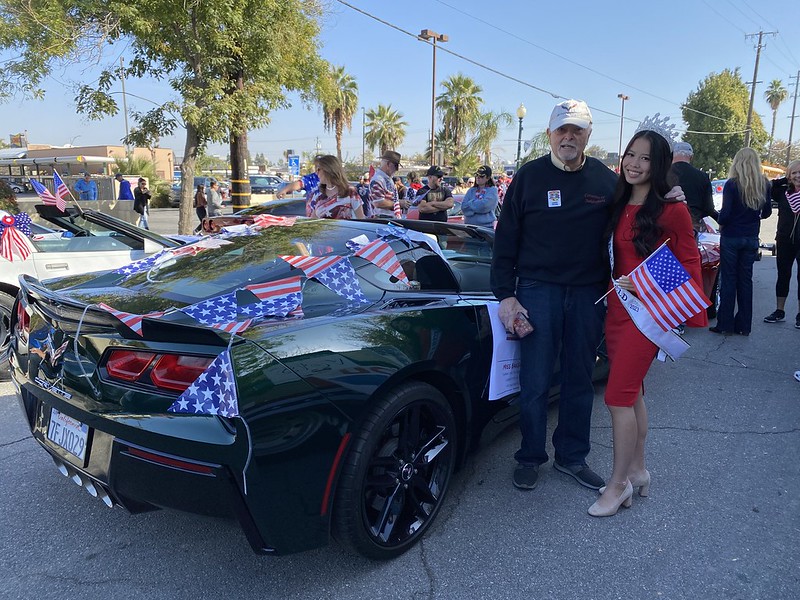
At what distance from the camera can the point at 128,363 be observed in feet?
6.59

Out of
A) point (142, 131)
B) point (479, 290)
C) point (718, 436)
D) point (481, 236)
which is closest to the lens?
point (479, 290)

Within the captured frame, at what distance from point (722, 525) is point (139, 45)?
10719 millimetres

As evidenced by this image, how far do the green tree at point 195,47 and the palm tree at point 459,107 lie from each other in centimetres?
3455

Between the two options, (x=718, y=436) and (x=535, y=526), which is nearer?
(x=535, y=526)

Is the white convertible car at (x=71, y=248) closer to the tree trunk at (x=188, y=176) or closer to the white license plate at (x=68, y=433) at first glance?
the white license plate at (x=68, y=433)

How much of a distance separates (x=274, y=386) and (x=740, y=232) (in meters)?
5.44

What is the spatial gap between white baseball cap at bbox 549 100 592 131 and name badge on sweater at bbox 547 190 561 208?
0.29 meters

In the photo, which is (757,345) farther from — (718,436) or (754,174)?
(718,436)

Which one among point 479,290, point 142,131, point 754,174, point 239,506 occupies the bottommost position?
point 239,506

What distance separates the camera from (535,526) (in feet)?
8.69

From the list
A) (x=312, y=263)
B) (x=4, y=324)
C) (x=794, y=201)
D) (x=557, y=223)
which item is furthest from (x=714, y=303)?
(x=4, y=324)

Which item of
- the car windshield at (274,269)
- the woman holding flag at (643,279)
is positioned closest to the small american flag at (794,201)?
the woman holding flag at (643,279)

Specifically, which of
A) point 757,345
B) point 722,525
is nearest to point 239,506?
point 722,525

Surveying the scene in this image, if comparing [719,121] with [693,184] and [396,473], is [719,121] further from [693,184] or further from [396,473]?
[396,473]
